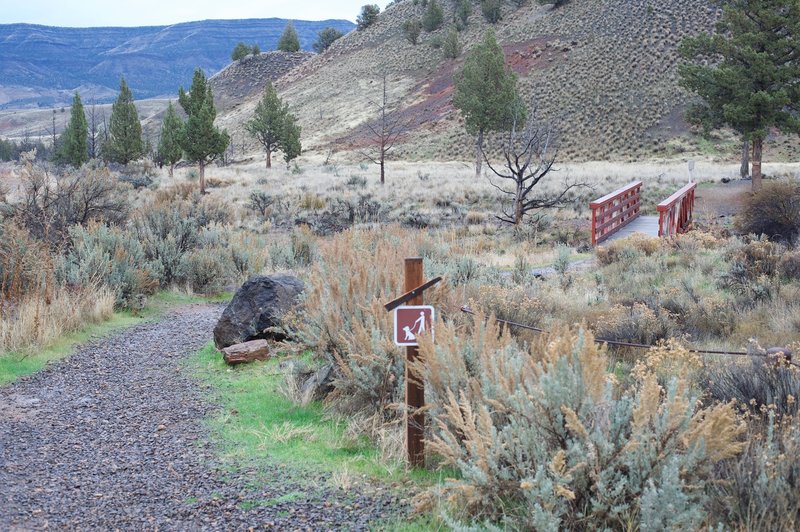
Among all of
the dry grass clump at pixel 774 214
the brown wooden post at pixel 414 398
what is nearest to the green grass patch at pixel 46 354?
the brown wooden post at pixel 414 398

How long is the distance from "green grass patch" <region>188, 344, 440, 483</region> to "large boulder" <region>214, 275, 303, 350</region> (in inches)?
53.7

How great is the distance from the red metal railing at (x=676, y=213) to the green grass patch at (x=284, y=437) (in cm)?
1134

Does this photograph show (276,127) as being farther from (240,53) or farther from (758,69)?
(240,53)

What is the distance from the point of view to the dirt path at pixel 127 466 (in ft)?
14.4

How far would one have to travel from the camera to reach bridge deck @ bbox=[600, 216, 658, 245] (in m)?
18.2

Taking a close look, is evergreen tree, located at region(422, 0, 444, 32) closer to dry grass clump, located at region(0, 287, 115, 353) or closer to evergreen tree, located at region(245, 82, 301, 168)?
evergreen tree, located at region(245, 82, 301, 168)

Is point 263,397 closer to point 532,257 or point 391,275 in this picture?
point 391,275

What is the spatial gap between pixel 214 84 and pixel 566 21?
5678 cm

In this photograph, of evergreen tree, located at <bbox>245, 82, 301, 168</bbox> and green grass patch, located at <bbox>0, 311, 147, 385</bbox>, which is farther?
evergreen tree, located at <bbox>245, 82, 301, 168</bbox>

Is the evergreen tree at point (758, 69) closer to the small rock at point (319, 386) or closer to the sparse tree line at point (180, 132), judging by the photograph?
the sparse tree line at point (180, 132)

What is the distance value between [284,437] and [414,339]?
163cm

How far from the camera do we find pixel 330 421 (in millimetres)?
6105

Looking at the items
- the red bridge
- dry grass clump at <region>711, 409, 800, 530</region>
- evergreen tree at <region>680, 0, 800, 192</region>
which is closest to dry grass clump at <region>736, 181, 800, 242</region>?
the red bridge

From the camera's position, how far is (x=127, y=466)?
17.3ft
